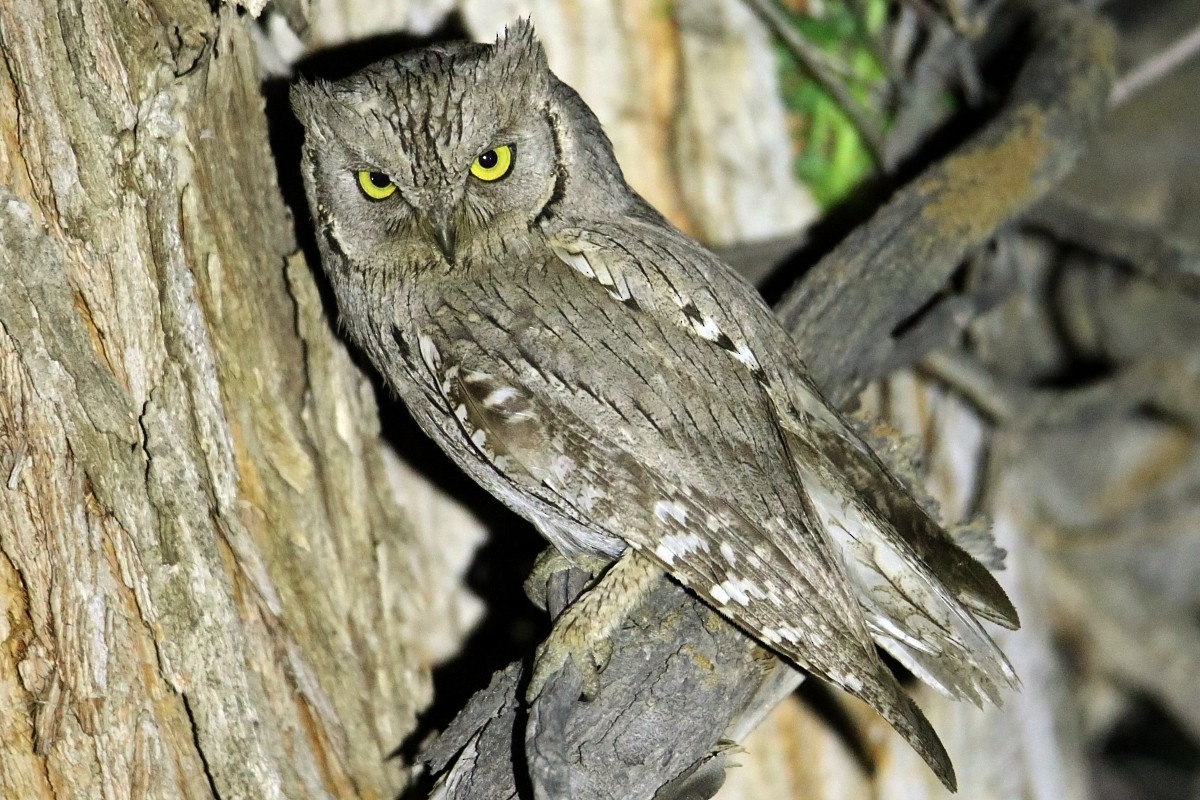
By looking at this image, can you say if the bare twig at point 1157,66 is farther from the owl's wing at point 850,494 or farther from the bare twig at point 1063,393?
the owl's wing at point 850,494

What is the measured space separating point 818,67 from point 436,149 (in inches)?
54.2

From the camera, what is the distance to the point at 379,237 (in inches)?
78.5

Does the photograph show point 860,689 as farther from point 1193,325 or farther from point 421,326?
point 1193,325

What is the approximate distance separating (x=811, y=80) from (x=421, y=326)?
1548 millimetres

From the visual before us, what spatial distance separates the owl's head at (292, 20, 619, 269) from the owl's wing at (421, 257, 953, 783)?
0.22 metres

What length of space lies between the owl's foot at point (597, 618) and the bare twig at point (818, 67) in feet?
4.94

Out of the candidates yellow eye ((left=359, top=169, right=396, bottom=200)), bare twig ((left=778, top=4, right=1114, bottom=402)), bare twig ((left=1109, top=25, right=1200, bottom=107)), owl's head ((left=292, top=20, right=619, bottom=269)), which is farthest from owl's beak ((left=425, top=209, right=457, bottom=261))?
bare twig ((left=1109, top=25, right=1200, bottom=107))

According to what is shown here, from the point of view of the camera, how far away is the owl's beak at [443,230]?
1.89 m

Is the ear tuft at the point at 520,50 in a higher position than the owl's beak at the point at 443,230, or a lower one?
higher

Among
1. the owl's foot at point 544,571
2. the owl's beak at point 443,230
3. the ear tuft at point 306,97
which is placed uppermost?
the ear tuft at point 306,97

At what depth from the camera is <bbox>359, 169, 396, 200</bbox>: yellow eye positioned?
1.94 metres

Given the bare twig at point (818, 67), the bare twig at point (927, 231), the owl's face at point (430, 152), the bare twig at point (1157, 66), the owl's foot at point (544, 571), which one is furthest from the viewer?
the bare twig at point (1157, 66)

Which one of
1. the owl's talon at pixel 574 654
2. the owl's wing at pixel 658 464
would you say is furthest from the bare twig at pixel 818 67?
the owl's talon at pixel 574 654

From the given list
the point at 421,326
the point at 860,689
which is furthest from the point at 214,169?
the point at 860,689
